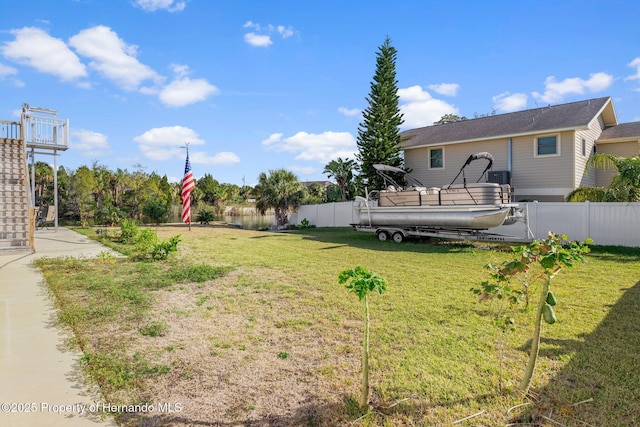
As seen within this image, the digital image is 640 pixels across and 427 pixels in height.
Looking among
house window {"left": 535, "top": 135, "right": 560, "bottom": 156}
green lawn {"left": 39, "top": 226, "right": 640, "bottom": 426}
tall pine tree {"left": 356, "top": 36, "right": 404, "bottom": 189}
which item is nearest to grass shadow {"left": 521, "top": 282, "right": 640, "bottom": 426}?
green lawn {"left": 39, "top": 226, "right": 640, "bottom": 426}

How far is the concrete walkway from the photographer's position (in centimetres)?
240

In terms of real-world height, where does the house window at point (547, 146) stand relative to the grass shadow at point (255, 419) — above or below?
above

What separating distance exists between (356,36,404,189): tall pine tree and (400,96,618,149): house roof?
1.19 m

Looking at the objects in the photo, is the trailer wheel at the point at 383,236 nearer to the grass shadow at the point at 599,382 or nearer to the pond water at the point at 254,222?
the grass shadow at the point at 599,382

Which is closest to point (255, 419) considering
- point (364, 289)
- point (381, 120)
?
point (364, 289)

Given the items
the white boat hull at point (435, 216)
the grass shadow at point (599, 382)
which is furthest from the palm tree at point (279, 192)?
the grass shadow at point (599, 382)

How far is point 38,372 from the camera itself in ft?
9.80

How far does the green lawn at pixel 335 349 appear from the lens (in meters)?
2.50

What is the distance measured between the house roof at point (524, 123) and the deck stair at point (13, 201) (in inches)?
653

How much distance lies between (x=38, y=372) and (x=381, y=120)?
20.1 meters

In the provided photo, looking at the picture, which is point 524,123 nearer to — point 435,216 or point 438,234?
point 435,216

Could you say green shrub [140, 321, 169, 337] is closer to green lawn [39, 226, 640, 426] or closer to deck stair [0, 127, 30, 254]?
green lawn [39, 226, 640, 426]

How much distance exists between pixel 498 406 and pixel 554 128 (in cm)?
1505

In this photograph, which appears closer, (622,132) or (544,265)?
(544,265)
